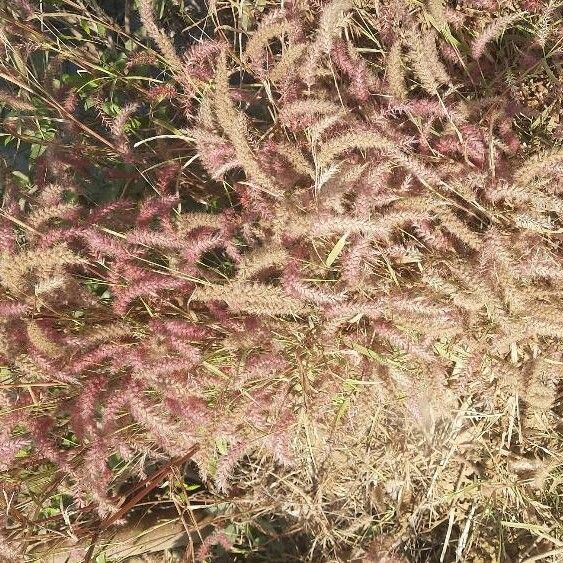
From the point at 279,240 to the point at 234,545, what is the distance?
1653 millimetres

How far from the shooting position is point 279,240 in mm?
1820

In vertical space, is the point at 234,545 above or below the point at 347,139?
below

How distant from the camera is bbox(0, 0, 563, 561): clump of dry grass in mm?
1813

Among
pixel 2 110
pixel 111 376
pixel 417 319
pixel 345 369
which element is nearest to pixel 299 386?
pixel 345 369

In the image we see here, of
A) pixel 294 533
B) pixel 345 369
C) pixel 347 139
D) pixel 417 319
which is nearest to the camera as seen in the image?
pixel 347 139

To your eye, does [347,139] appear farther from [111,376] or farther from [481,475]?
[481,475]

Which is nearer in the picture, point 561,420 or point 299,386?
point 299,386

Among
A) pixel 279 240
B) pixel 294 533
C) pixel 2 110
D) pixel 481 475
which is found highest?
pixel 279 240

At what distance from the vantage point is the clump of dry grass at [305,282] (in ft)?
5.95

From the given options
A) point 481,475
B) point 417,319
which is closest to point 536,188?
point 417,319

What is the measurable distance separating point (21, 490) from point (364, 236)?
1.69 metres

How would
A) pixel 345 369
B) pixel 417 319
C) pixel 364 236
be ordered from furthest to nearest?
pixel 345 369 < pixel 417 319 < pixel 364 236

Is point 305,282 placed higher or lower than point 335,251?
lower

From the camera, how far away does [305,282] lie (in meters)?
1.92
